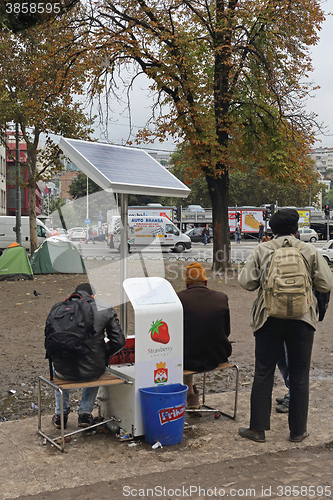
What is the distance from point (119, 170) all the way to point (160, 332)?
58.2 inches

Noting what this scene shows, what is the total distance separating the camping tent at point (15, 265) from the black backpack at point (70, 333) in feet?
41.8

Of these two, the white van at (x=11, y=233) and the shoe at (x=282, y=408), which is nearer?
the shoe at (x=282, y=408)

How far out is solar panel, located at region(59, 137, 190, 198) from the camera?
15.2ft

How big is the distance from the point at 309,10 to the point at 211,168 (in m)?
5.51

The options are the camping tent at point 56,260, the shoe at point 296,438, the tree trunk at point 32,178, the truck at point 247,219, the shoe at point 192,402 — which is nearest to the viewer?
the shoe at point 296,438

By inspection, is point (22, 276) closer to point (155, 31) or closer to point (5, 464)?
point (155, 31)

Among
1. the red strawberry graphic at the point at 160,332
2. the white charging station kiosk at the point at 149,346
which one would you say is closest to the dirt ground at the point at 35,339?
the white charging station kiosk at the point at 149,346

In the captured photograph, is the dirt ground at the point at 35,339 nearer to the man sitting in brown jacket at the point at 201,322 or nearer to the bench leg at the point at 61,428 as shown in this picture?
the bench leg at the point at 61,428

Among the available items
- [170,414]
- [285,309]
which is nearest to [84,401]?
[170,414]

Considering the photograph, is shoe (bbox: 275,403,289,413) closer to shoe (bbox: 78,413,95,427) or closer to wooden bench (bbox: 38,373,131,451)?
wooden bench (bbox: 38,373,131,451)

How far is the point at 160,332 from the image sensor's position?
186 inches

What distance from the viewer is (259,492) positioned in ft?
12.4

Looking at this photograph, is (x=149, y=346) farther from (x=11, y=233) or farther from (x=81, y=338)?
(x=11, y=233)

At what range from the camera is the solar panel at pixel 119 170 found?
4.62 meters
